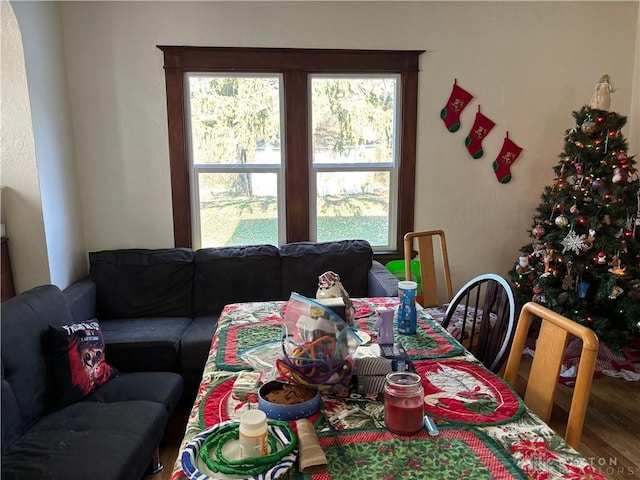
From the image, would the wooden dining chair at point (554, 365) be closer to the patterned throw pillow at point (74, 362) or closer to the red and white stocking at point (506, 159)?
the patterned throw pillow at point (74, 362)

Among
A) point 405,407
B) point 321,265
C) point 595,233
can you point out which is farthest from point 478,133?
point 405,407

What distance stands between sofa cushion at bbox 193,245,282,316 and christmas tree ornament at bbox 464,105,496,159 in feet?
5.52

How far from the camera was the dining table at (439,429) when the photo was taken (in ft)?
3.13

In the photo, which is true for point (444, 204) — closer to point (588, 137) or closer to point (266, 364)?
point (588, 137)

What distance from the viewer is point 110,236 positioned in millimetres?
3277

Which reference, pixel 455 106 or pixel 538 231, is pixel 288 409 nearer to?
pixel 538 231

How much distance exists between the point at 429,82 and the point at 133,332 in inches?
102

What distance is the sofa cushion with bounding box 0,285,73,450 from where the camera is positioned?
1724 mm

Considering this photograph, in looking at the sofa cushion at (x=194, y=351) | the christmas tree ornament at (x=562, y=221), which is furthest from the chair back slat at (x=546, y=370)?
the christmas tree ornament at (x=562, y=221)

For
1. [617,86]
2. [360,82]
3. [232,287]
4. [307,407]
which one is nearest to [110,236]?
[232,287]

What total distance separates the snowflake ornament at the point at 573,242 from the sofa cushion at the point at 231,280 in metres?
1.90

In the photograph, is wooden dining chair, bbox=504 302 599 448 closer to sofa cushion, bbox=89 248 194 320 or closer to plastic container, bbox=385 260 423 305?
plastic container, bbox=385 260 423 305

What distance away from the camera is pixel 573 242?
3025mm

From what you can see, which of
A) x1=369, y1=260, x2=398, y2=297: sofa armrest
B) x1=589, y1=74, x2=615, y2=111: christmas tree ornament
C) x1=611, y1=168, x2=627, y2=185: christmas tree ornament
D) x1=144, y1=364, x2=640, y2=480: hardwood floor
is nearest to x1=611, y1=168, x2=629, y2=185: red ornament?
x1=611, y1=168, x2=627, y2=185: christmas tree ornament
